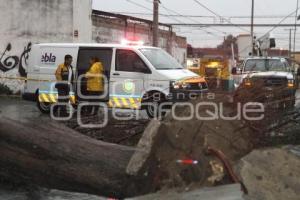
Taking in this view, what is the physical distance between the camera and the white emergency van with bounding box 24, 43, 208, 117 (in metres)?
14.0

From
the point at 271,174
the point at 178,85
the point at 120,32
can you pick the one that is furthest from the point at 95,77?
the point at 120,32

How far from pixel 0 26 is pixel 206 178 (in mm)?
18426

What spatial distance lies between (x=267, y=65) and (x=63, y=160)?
44.8 ft

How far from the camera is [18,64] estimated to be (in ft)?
74.8

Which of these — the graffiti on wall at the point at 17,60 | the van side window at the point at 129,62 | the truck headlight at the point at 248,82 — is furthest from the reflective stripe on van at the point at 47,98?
the truck headlight at the point at 248,82

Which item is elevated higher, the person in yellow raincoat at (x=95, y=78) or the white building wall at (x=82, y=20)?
the white building wall at (x=82, y=20)

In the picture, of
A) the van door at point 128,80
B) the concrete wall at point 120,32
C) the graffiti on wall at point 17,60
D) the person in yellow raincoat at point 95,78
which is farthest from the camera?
the concrete wall at point 120,32

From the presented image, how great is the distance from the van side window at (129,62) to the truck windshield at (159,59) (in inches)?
9.4

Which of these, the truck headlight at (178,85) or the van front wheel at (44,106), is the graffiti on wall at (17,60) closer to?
the van front wheel at (44,106)

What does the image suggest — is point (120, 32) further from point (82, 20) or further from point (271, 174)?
point (271, 174)

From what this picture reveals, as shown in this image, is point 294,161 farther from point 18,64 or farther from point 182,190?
point 18,64

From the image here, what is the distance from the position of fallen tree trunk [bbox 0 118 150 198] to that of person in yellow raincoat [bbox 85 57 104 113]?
6911 mm

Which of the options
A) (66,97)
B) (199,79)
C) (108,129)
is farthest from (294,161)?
(66,97)

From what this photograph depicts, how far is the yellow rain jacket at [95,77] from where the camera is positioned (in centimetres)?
1409
